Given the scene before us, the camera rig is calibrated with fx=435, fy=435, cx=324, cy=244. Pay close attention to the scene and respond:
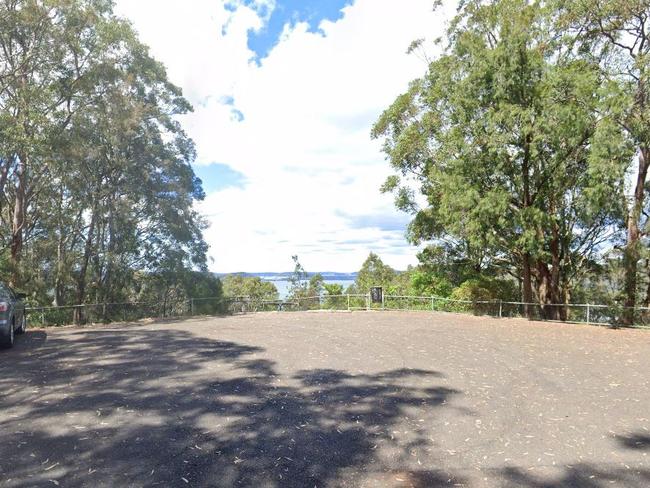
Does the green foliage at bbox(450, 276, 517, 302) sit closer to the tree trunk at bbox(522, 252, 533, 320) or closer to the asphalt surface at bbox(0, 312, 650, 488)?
the tree trunk at bbox(522, 252, 533, 320)

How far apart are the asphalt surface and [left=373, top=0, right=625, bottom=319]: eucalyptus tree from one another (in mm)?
7331

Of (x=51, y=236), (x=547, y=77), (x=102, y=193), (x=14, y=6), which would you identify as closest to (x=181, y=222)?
(x=102, y=193)

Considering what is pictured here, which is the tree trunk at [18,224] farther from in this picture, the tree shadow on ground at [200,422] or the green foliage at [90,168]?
the tree shadow on ground at [200,422]

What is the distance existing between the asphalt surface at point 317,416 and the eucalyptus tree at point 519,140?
7331 mm

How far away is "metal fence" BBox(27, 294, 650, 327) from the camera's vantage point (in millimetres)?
16578

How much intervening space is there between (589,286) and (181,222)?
76.2ft

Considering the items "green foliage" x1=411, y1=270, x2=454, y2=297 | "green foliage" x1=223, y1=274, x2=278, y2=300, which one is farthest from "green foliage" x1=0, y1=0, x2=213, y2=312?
"green foliage" x1=223, y1=274, x2=278, y2=300

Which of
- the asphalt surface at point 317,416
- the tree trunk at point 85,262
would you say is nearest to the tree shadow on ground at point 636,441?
the asphalt surface at point 317,416

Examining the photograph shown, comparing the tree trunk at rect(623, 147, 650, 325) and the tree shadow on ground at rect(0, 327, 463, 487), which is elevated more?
the tree trunk at rect(623, 147, 650, 325)

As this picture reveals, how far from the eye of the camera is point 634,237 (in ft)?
57.0

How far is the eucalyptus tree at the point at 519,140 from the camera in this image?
15.4 m

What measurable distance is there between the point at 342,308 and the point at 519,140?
12346 mm

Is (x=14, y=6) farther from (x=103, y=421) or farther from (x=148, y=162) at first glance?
(x=103, y=421)

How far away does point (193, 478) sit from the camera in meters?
3.78
